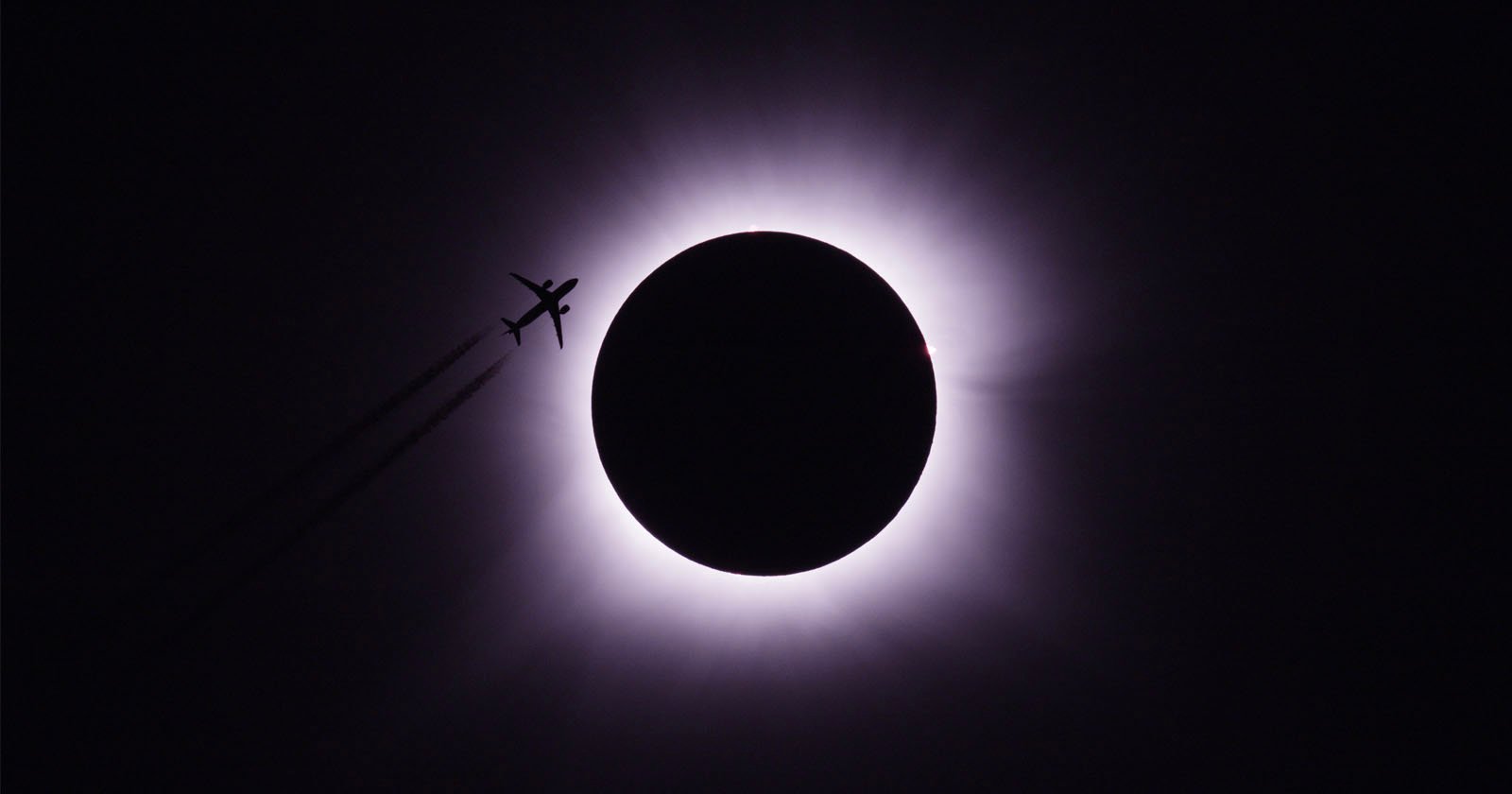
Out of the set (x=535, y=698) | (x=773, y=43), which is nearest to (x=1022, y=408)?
(x=773, y=43)

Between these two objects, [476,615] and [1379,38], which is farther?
[476,615]

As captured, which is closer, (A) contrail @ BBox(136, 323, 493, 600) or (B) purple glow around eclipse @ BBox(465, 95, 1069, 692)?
(B) purple glow around eclipse @ BBox(465, 95, 1069, 692)

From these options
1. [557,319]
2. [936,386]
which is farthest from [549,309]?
[936,386]

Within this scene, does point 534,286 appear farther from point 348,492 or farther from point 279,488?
point 279,488

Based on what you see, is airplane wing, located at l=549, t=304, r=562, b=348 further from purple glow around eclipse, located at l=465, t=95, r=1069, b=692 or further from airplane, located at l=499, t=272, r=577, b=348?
purple glow around eclipse, located at l=465, t=95, r=1069, b=692

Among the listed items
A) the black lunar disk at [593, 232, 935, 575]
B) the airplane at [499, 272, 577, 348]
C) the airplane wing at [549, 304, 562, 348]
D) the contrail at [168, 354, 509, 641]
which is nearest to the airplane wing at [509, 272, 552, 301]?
the airplane at [499, 272, 577, 348]

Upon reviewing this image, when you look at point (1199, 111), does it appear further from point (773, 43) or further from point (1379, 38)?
point (773, 43)
